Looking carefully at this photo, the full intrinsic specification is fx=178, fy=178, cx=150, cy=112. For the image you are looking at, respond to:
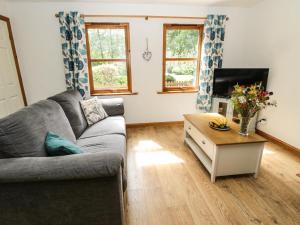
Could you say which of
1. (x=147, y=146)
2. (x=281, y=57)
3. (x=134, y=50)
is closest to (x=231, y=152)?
(x=147, y=146)

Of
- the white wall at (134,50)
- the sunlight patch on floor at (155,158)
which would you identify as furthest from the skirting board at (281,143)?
the sunlight patch on floor at (155,158)

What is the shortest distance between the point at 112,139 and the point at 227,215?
1368mm

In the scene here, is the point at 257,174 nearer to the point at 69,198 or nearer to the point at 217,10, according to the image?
the point at 69,198

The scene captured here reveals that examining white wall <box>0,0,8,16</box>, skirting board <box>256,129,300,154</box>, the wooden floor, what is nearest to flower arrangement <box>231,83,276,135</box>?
the wooden floor

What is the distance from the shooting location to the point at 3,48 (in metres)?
2.93

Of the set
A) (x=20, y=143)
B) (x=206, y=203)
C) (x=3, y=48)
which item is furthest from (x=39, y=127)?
(x=3, y=48)

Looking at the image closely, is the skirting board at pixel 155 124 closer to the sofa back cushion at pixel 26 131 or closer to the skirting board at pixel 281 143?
the skirting board at pixel 281 143

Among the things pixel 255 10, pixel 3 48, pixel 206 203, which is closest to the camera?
pixel 206 203

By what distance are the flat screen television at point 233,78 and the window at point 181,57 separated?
47 cm

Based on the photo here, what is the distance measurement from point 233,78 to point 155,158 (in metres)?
2.15

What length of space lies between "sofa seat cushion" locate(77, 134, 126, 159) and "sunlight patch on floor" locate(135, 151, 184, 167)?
0.57 metres

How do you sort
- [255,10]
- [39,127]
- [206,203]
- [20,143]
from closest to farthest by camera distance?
1. [20,143]
2. [39,127]
3. [206,203]
4. [255,10]

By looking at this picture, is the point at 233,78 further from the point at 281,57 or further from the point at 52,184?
the point at 52,184

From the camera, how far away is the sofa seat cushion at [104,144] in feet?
6.00
